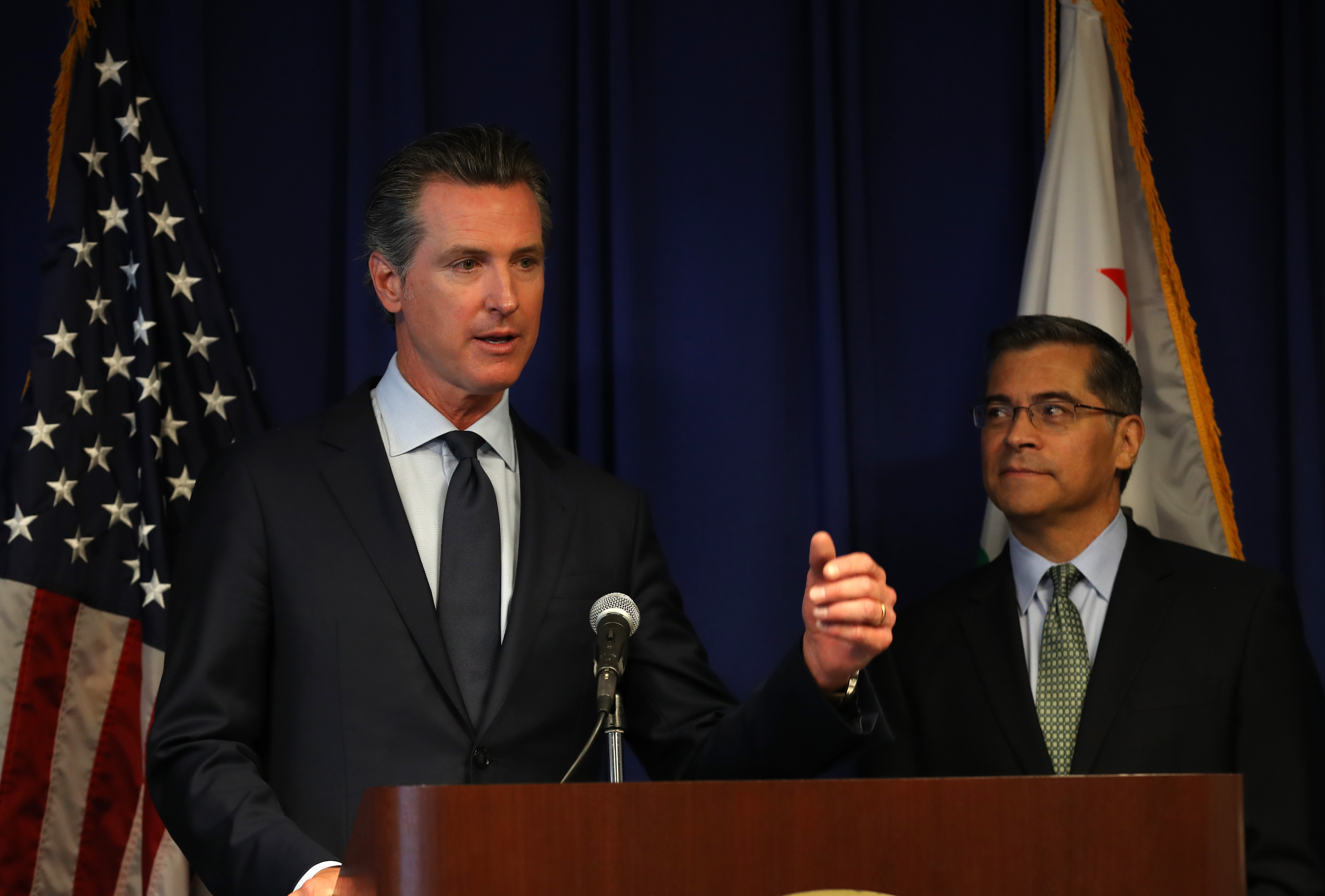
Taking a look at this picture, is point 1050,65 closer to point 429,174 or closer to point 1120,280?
point 1120,280

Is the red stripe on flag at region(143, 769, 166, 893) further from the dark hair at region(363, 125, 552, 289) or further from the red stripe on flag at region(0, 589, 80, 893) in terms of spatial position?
the dark hair at region(363, 125, 552, 289)

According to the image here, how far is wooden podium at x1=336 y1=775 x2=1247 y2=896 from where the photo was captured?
1156mm

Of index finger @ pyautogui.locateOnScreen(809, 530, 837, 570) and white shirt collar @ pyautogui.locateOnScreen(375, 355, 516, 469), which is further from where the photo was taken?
white shirt collar @ pyautogui.locateOnScreen(375, 355, 516, 469)

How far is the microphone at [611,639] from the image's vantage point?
1.61m

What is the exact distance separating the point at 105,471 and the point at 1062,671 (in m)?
2.09

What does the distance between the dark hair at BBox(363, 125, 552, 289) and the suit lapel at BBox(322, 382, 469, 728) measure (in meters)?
0.31

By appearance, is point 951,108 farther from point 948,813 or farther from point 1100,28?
point 948,813

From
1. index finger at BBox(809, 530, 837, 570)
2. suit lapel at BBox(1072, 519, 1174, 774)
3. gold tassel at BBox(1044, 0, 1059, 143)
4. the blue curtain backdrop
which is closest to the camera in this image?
index finger at BBox(809, 530, 837, 570)

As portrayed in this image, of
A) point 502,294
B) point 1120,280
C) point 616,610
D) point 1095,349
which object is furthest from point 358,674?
point 1120,280

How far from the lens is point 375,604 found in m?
2.12

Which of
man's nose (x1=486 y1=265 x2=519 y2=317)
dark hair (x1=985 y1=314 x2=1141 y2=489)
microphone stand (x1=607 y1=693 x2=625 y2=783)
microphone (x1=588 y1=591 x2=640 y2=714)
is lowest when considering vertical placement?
microphone stand (x1=607 y1=693 x2=625 y2=783)

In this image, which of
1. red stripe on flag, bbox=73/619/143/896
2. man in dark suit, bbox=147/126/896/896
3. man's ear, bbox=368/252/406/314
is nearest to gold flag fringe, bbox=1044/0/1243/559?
man in dark suit, bbox=147/126/896/896

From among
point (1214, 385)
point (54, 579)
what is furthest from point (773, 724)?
point (1214, 385)

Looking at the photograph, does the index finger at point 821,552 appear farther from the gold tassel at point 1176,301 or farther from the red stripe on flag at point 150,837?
the gold tassel at point 1176,301
